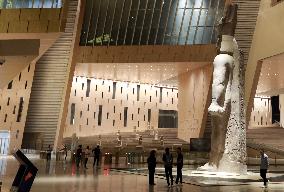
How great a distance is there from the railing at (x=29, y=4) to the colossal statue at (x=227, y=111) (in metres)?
19.9

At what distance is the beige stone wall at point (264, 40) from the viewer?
26.5 m

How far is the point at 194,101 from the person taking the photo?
33750mm

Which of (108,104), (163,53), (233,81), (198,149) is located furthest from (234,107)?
(108,104)

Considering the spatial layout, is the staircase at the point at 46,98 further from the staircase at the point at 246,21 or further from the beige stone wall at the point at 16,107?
the staircase at the point at 246,21

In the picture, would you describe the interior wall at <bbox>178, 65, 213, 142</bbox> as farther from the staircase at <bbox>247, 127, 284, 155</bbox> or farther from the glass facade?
the staircase at <bbox>247, 127, 284, 155</bbox>

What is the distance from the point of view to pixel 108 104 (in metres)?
42.2

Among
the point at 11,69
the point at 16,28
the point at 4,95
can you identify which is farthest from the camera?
the point at 4,95

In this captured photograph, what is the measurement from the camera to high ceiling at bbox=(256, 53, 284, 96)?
2909 centimetres

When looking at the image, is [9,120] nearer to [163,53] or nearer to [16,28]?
[16,28]

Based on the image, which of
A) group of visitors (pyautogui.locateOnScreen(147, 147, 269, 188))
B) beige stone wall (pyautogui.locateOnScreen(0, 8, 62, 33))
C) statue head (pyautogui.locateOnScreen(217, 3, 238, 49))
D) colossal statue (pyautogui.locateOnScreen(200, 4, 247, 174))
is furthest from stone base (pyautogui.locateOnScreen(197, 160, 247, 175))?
beige stone wall (pyautogui.locateOnScreen(0, 8, 62, 33))

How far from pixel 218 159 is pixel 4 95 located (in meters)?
24.4

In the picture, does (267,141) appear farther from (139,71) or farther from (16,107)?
(16,107)

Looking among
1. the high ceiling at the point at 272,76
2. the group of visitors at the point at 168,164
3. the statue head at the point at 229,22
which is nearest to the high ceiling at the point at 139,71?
the high ceiling at the point at 272,76

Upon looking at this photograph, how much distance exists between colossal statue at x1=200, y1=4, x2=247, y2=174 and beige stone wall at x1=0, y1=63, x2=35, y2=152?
2148cm
